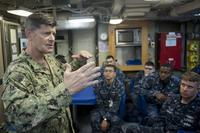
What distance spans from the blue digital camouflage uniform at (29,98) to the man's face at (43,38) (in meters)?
0.11

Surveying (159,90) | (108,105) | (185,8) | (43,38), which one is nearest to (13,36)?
(108,105)

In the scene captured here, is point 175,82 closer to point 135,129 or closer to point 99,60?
point 135,129

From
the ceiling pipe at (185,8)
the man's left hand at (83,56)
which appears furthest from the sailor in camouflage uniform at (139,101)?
the man's left hand at (83,56)

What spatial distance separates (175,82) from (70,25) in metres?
3.20

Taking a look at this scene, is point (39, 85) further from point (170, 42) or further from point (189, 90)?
point (170, 42)

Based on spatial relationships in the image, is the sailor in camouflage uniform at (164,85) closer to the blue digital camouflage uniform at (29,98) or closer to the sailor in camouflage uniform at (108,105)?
the sailor in camouflage uniform at (108,105)

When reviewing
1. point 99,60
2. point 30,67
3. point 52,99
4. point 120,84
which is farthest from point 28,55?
point 99,60

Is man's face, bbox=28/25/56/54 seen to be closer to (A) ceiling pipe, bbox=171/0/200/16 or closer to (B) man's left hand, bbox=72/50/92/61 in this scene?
(B) man's left hand, bbox=72/50/92/61

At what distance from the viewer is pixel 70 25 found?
6.11 m

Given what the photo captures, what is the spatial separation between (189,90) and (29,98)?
83.8 inches

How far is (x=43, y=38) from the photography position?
58.0 inches

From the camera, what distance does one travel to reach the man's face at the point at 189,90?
9.10ft

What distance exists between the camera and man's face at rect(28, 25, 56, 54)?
1474 mm

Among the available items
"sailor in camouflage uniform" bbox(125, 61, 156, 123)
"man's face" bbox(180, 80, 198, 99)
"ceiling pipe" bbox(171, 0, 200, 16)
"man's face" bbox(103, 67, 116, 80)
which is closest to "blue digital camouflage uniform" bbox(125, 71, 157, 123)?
"sailor in camouflage uniform" bbox(125, 61, 156, 123)
